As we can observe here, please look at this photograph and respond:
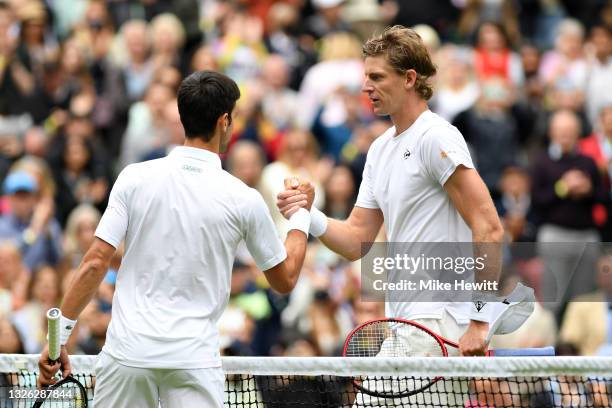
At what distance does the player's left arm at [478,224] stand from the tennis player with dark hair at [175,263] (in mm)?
1020

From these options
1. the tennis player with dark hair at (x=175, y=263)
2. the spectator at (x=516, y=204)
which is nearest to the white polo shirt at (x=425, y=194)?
the tennis player with dark hair at (x=175, y=263)

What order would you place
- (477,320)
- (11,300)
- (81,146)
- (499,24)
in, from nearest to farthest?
1. (477,320)
2. (11,300)
3. (81,146)
4. (499,24)

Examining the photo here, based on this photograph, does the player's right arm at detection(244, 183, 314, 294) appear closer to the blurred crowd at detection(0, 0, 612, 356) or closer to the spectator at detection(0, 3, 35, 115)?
the blurred crowd at detection(0, 0, 612, 356)

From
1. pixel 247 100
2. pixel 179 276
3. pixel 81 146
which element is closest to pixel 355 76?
pixel 247 100

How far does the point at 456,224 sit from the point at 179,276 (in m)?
1.57

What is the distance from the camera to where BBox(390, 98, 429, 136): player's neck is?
7.00 metres

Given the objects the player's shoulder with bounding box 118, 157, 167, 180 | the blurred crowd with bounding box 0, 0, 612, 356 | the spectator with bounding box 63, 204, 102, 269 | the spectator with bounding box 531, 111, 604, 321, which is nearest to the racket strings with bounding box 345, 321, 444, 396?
the player's shoulder with bounding box 118, 157, 167, 180

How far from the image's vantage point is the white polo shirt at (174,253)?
237 inches

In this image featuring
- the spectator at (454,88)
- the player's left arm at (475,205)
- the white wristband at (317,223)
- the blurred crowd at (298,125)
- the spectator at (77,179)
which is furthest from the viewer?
the spectator at (454,88)

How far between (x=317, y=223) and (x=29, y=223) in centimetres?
635

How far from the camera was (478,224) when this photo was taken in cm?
654

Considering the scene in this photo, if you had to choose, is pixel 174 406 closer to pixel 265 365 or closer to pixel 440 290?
pixel 265 365

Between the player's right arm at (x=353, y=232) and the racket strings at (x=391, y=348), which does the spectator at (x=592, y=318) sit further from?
the racket strings at (x=391, y=348)

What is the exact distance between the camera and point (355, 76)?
14.1m
